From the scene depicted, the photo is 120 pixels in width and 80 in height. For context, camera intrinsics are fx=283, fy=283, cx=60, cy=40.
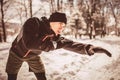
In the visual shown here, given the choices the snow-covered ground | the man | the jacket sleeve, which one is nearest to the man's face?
the man

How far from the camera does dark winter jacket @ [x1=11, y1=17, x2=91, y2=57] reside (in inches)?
98.2

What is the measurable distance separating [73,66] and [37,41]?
2.04 metres

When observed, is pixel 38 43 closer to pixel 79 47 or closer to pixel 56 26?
pixel 56 26

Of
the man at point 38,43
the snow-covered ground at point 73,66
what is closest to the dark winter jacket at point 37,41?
the man at point 38,43

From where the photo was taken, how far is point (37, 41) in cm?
252

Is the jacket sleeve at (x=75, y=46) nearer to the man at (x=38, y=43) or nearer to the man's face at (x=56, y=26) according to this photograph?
the man at (x=38, y=43)

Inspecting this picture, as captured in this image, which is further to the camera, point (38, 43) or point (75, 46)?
point (75, 46)

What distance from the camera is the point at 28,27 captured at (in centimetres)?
250

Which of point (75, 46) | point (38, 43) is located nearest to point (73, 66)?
point (75, 46)

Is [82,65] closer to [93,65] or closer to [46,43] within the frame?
[93,65]

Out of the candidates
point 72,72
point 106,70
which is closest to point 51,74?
point 72,72

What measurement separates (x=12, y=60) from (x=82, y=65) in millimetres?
1946

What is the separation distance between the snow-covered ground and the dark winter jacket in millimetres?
1147

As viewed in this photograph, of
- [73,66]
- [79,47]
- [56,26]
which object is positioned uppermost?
[56,26]
